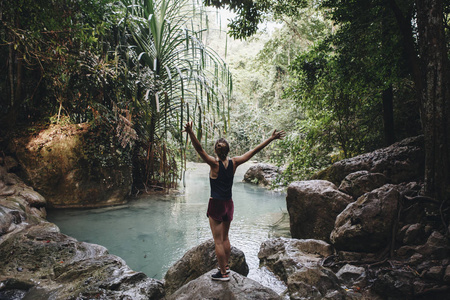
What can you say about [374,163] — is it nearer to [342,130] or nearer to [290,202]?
[290,202]

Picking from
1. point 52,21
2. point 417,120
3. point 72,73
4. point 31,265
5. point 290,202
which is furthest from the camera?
point 72,73

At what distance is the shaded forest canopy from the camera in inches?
128

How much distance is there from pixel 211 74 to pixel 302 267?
477 cm

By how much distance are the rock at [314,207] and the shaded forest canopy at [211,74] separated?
4.16ft

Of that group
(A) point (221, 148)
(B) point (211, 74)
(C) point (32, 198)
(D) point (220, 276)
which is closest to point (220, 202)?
(A) point (221, 148)

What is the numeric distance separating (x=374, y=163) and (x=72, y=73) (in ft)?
21.2

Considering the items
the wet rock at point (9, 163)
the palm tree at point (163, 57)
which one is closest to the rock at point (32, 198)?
the wet rock at point (9, 163)

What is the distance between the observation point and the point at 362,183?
4.12m

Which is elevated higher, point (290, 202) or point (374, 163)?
point (374, 163)

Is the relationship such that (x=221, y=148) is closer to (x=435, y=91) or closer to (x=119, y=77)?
(x=435, y=91)

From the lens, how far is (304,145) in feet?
21.1

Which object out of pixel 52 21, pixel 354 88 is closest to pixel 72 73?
pixel 52 21

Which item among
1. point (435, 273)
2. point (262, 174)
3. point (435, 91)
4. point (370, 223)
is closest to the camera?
point (435, 273)

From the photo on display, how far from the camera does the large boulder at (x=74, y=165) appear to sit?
18.7 feet
